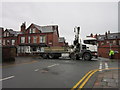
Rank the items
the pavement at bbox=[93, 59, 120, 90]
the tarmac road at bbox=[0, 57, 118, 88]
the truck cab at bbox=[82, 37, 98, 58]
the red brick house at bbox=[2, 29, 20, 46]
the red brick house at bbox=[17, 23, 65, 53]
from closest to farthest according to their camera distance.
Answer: the pavement at bbox=[93, 59, 120, 90], the tarmac road at bbox=[0, 57, 118, 88], the truck cab at bbox=[82, 37, 98, 58], the red brick house at bbox=[17, 23, 65, 53], the red brick house at bbox=[2, 29, 20, 46]

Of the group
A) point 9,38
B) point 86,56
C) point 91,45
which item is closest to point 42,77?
point 86,56

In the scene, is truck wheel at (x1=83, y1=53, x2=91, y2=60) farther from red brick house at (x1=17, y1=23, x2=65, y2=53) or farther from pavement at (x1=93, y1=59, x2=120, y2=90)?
red brick house at (x1=17, y1=23, x2=65, y2=53)

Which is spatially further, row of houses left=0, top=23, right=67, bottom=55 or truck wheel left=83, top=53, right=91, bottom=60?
row of houses left=0, top=23, right=67, bottom=55

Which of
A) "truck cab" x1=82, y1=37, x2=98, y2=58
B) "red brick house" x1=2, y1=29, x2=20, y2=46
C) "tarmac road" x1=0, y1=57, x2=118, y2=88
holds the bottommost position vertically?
"tarmac road" x1=0, y1=57, x2=118, y2=88

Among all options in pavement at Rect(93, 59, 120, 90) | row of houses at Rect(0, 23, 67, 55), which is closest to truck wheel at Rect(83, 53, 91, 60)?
pavement at Rect(93, 59, 120, 90)

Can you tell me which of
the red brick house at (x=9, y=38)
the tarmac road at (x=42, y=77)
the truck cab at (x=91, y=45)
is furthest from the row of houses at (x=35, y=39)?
the tarmac road at (x=42, y=77)

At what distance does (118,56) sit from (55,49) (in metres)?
12.2

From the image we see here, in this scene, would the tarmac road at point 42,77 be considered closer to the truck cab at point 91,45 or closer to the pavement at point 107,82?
the pavement at point 107,82

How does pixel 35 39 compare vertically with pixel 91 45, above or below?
above

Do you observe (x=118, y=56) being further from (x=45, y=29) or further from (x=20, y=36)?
(x=20, y=36)

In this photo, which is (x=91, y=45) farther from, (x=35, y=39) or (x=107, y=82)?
(x=35, y=39)

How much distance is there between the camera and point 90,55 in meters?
18.1

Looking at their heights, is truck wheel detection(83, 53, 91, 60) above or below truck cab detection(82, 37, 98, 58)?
below

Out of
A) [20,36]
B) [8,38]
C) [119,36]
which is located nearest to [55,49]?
[20,36]
